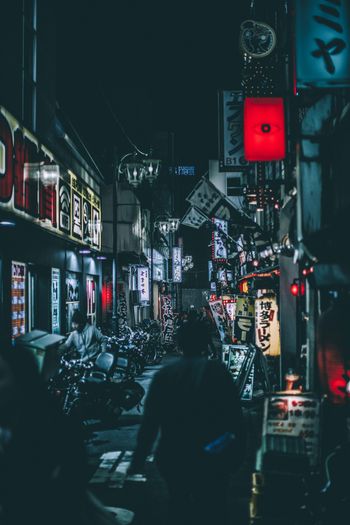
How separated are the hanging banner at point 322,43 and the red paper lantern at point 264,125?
249 inches

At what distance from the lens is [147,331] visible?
30.9 metres

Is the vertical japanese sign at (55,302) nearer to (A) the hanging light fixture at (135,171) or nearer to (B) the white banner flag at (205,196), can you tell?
(A) the hanging light fixture at (135,171)

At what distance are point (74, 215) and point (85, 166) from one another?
586cm

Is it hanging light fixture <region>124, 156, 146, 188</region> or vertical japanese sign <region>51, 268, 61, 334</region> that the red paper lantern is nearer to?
vertical japanese sign <region>51, 268, 61, 334</region>

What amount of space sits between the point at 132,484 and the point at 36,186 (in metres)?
7.44

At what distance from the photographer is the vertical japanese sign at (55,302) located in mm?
18136

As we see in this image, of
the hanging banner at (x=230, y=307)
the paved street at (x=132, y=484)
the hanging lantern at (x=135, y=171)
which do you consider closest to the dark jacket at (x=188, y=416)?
the paved street at (x=132, y=484)

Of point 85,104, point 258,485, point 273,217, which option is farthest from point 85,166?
point 258,485

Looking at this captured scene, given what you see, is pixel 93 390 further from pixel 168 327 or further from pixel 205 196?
pixel 168 327

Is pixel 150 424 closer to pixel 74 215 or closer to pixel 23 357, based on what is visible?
pixel 23 357

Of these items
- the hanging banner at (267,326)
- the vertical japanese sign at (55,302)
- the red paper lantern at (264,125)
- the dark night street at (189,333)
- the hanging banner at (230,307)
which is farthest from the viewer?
the hanging banner at (230,307)

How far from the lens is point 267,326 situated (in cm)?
1919

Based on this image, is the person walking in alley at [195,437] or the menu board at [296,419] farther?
the menu board at [296,419]

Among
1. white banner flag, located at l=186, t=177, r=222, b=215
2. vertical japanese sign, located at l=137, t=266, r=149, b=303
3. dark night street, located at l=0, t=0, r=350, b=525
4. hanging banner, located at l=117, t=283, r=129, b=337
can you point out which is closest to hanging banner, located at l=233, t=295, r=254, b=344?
dark night street, located at l=0, t=0, r=350, b=525
